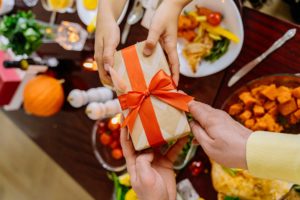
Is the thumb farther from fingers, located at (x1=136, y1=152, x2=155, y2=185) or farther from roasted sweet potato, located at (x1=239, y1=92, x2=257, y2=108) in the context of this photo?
roasted sweet potato, located at (x1=239, y1=92, x2=257, y2=108)

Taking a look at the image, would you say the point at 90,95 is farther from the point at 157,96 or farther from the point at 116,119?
the point at 157,96

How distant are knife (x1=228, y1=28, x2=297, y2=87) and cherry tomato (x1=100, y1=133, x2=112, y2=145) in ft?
1.60

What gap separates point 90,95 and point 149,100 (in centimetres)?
67

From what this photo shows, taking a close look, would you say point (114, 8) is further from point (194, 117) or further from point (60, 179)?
point (60, 179)

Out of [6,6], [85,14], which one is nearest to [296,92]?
[85,14]

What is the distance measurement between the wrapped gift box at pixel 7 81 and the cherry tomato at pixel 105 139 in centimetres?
42

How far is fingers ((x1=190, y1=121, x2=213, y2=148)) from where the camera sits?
990mm

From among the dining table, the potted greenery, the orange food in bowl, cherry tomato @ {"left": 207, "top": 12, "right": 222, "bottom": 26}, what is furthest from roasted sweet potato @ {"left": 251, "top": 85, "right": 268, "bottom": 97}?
the potted greenery

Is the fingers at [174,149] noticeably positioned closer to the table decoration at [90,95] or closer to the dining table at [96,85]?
the dining table at [96,85]

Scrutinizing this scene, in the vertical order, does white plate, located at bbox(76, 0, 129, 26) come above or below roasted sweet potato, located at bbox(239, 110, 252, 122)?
above

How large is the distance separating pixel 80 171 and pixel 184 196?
442 millimetres

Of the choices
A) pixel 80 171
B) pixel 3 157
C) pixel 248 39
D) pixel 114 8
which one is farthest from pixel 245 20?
pixel 3 157

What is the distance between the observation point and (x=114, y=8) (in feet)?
4.23

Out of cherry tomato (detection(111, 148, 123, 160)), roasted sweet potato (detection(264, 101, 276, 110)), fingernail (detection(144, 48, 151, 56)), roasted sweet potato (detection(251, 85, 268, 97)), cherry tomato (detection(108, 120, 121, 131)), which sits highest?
fingernail (detection(144, 48, 151, 56))
